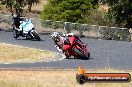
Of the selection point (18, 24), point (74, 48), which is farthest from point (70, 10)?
point (74, 48)

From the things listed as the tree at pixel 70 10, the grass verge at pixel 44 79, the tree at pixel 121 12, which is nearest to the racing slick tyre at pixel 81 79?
the grass verge at pixel 44 79

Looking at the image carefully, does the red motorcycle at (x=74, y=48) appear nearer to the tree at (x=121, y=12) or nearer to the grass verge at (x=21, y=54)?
the grass verge at (x=21, y=54)

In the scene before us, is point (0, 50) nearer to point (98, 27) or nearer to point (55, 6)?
point (98, 27)

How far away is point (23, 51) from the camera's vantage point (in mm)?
27562

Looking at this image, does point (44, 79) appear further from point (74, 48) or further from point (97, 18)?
point (97, 18)

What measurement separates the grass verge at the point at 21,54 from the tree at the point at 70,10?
13292 mm

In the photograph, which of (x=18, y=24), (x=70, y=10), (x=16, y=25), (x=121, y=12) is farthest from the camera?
(x=70, y=10)

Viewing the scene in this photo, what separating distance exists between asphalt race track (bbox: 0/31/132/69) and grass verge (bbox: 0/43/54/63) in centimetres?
121

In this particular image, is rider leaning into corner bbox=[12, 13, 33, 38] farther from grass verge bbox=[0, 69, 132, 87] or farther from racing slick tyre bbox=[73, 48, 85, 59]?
grass verge bbox=[0, 69, 132, 87]

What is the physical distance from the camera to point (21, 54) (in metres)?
26.3

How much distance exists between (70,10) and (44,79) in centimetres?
2506

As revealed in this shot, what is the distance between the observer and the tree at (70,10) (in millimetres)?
42531

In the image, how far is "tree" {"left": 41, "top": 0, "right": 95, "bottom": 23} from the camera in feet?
140

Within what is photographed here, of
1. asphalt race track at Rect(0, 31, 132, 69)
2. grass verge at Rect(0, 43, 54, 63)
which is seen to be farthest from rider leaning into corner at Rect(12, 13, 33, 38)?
grass verge at Rect(0, 43, 54, 63)
